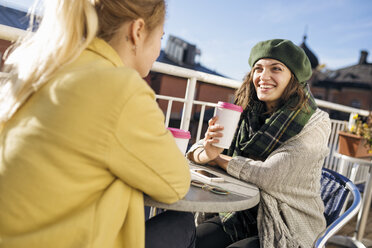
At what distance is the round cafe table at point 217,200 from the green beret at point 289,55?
0.75 metres

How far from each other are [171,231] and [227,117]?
0.55 metres

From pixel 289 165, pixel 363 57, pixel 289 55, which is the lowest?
pixel 289 165

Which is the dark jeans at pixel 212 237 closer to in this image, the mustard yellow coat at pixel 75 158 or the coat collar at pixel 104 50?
the mustard yellow coat at pixel 75 158

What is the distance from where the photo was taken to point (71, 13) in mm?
878

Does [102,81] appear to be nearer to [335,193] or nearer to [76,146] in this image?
[76,146]

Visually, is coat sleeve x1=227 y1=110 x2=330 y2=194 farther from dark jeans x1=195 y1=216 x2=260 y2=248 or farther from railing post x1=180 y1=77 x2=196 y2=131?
railing post x1=180 y1=77 x2=196 y2=131

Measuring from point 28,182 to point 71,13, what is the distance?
0.51m

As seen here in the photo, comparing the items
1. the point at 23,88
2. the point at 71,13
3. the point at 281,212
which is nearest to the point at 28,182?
the point at 23,88

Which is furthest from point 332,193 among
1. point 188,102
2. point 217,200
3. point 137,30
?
point 137,30

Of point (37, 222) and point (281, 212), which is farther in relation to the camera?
point (281, 212)

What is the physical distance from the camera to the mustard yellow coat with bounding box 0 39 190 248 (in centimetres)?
75

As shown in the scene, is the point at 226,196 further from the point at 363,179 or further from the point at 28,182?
the point at 363,179

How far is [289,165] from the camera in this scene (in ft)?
4.60

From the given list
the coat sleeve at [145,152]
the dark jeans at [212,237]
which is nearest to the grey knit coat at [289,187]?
the dark jeans at [212,237]
